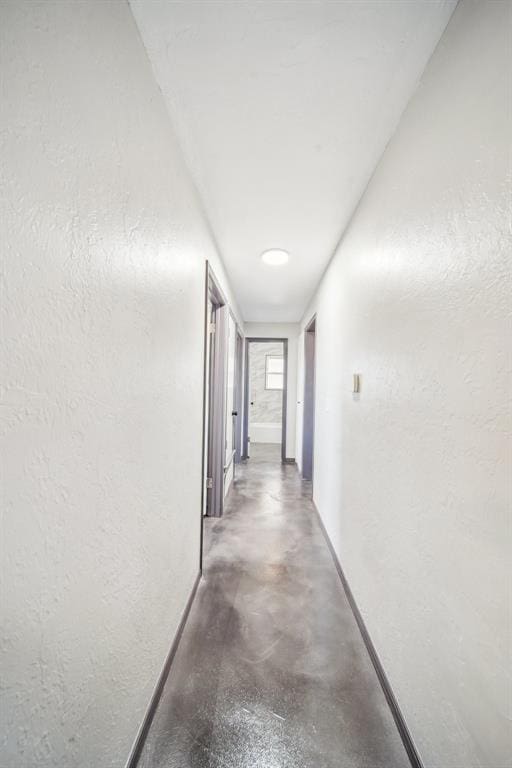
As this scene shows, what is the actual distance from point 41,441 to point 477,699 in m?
1.12

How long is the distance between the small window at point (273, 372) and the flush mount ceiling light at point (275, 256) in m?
4.77

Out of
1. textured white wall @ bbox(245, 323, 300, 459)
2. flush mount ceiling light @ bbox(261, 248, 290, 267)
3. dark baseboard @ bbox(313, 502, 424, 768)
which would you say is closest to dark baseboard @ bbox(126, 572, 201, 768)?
dark baseboard @ bbox(313, 502, 424, 768)

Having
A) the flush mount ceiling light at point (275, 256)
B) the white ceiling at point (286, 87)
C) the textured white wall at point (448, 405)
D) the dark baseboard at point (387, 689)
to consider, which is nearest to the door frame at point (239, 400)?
the flush mount ceiling light at point (275, 256)

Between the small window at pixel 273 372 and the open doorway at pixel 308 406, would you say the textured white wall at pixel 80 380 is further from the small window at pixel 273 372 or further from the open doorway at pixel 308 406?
the small window at pixel 273 372

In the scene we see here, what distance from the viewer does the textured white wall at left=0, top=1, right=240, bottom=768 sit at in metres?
0.51

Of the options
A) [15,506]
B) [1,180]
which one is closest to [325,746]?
[15,506]

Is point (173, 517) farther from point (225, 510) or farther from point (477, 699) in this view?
point (225, 510)

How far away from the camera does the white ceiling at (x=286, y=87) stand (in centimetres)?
89

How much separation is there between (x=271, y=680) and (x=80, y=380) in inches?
57.2

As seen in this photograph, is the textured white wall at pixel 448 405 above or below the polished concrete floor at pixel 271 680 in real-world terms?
above

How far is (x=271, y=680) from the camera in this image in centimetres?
A: 128

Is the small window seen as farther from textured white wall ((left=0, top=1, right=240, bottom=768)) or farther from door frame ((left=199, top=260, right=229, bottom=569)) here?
textured white wall ((left=0, top=1, right=240, bottom=768))

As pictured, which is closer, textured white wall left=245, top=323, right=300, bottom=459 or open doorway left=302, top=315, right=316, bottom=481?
open doorway left=302, top=315, right=316, bottom=481

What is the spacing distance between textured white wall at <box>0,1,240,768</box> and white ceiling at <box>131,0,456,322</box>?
16 cm
